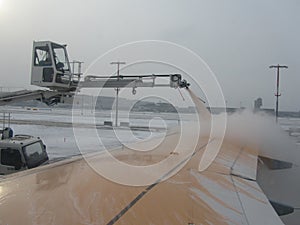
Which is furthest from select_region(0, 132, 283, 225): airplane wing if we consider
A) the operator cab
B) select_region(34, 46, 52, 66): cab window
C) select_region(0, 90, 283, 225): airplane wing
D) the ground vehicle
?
select_region(34, 46, 52, 66): cab window

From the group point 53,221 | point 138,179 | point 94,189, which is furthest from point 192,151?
point 53,221

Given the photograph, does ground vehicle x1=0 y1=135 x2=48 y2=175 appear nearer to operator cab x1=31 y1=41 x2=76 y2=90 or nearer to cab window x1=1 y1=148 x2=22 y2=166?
cab window x1=1 y1=148 x2=22 y2=166

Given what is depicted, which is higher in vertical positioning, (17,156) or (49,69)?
(49,69)

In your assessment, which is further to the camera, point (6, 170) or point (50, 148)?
point (50, 148)

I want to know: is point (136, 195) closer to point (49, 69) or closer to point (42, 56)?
point (49, 69)

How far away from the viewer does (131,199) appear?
7.16 feet

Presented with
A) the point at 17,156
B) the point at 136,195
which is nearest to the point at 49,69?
the point at 17,156

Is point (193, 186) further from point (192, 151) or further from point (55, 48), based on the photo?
point (55, 48)

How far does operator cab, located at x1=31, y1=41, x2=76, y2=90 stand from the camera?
6.79 metres

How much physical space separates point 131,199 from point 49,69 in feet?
17.5

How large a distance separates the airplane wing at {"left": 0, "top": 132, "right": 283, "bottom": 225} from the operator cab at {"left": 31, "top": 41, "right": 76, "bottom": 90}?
12.4 ft

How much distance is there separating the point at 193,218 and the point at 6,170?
5369 millimetres

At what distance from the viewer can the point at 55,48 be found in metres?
7.05

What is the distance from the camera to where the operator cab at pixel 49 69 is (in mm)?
6788
